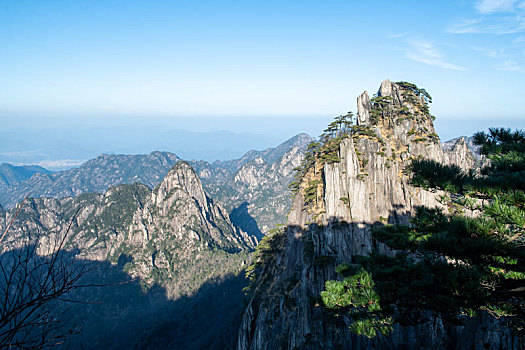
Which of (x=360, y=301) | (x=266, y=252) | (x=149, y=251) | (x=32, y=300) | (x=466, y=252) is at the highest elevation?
(x=32, y=300)

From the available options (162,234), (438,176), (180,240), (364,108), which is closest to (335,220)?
(364,108)

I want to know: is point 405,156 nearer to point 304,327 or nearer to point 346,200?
point 346,200

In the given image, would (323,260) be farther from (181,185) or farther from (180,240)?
(181,185)

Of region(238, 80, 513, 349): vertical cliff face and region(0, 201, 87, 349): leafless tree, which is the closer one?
region(0, 201, 87, 349): leafless tree

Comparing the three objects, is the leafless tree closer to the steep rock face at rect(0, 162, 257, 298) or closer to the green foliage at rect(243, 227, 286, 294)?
the green foliage at rect(243, 227, 286, 294)

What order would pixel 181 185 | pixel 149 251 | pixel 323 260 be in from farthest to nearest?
pixel 181 185 → pixel 149 251 → pixel 323 260

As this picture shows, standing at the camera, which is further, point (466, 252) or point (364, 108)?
point (364, 108)

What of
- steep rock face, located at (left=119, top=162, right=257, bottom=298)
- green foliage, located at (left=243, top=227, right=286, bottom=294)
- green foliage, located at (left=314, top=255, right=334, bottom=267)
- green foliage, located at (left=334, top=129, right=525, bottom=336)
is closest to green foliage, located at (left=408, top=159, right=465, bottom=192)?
green foliage, located at (left=334, top=129, right=525, bottom=336)

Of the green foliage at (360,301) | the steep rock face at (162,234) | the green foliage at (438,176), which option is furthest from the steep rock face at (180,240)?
the green foliage at (438,176)

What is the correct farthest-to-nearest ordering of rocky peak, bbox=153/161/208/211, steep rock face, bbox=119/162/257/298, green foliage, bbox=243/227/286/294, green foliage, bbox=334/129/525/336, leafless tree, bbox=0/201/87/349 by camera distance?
rocky peak, bbox=153/161/208/211 → steep rock face, bbox=119/162/257/298 → green foliage, bbox=243/227/286/294 → green foliage, bbox=334/129/525/336 → leafless tree, bbox=0/201/87/349
